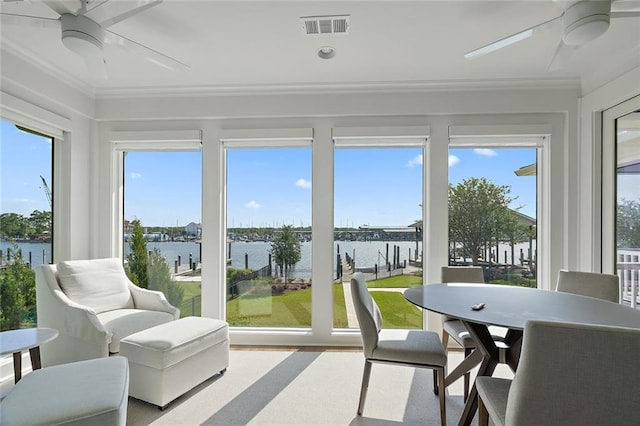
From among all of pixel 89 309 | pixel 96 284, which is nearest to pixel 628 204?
pixel 89 309

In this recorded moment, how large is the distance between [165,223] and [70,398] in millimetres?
2319

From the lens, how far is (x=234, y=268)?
140 inches

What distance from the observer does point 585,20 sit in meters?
1.76

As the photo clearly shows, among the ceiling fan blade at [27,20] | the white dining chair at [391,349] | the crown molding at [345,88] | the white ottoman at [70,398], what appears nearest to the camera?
the white ottoman at [70,398]

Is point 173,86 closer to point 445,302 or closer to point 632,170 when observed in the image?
point 445,302

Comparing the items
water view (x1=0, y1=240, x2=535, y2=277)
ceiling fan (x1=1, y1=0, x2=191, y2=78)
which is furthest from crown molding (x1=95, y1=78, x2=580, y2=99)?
water view (x1=0, y1=240, x2=535, y2=277)

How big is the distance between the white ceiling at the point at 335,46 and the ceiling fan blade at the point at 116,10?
23 cm

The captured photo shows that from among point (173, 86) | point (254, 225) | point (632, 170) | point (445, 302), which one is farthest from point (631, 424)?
point (173, 86)

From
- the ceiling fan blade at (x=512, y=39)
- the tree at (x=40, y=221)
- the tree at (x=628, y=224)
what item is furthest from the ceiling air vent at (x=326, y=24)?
the tree at (x=40, y=221)

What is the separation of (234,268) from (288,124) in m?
1.65

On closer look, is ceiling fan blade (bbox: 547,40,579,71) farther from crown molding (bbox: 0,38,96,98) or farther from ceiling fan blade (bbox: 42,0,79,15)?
crown molding (bbox: 0,38,96,98)

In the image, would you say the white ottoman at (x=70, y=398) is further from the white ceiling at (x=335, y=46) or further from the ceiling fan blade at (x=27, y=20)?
the white ceiling at (x=335, y=46)

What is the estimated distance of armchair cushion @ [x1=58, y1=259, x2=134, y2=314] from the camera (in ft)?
8.74

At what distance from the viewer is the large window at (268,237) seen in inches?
137
